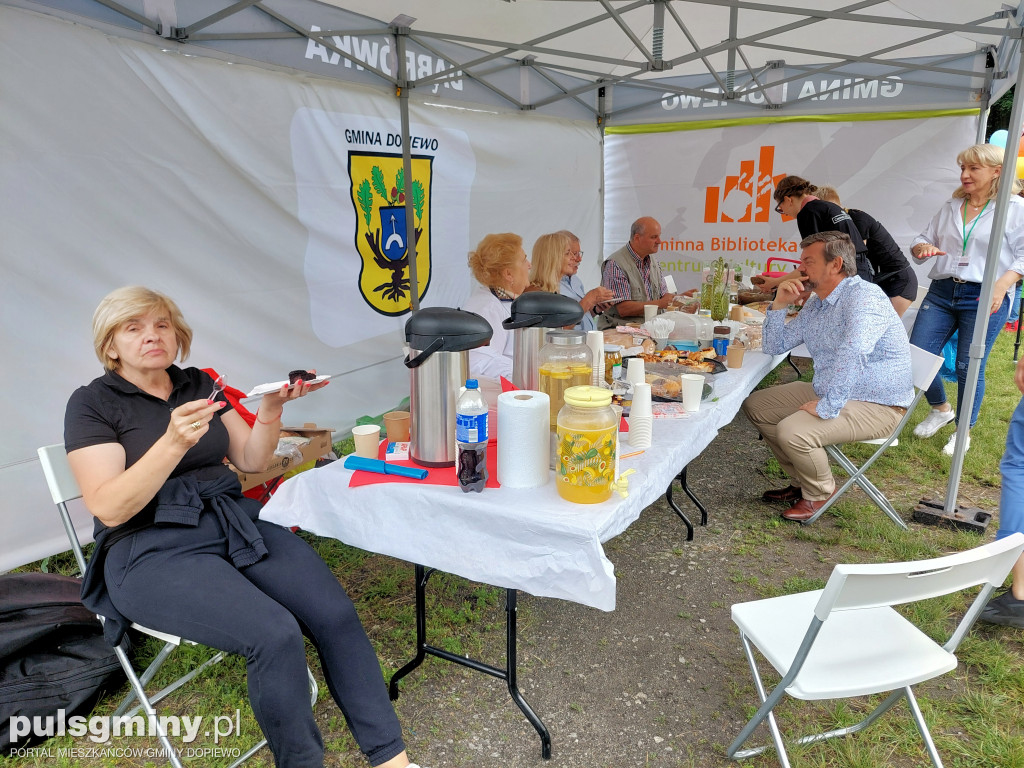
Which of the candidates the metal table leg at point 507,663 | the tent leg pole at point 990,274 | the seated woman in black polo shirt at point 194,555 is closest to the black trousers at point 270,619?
the seated woman in black polo shirt at point 194,555

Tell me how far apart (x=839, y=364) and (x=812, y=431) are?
1.08ft

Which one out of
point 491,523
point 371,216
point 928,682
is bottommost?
point 928,682

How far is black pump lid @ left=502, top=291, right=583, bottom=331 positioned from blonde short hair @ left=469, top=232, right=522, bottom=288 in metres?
1.19

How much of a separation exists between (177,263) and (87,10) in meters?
1.11

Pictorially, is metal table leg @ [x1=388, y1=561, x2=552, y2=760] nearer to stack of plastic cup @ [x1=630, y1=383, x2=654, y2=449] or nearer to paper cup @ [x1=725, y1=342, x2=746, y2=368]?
stack of plastic cup @ [x1=630, y1=383, x2=654, y2=449]

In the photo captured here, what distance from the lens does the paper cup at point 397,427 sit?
2.03 metres

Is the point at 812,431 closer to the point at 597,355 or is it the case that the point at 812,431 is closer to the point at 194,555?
the point at 597,355

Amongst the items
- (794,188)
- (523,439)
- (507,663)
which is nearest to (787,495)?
(507,663)

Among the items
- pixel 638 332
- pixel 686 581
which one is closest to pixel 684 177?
pixel 638 332

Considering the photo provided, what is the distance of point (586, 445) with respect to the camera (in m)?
1.56

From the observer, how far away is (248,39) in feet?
11.3

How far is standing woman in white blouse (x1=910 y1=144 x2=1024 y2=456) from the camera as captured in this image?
378cm

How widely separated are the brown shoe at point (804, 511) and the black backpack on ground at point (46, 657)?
2.92 meters

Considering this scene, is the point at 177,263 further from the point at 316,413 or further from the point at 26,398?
the point at 316,413
